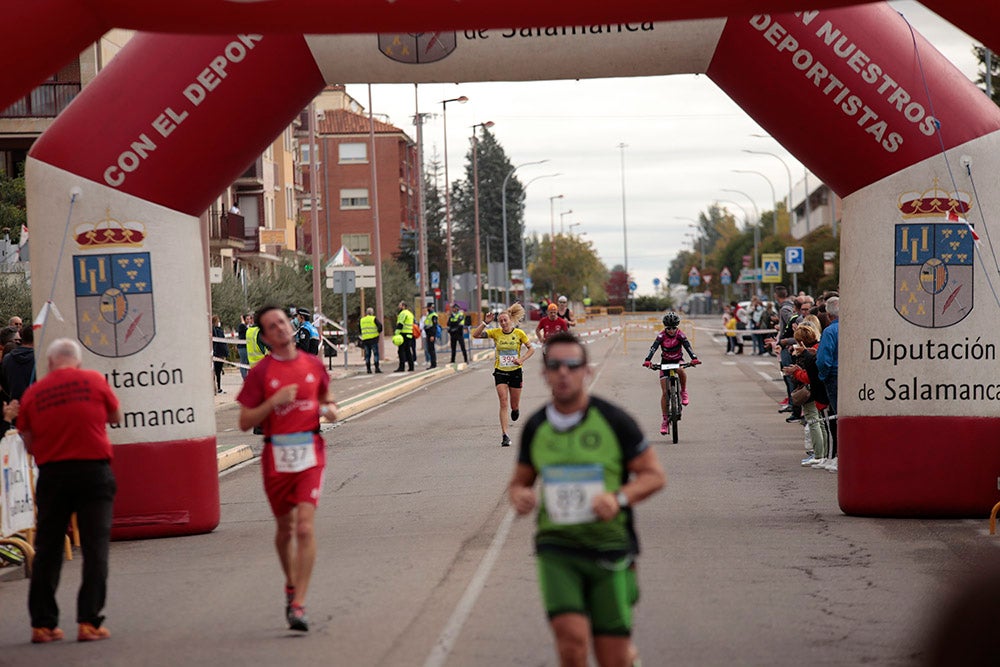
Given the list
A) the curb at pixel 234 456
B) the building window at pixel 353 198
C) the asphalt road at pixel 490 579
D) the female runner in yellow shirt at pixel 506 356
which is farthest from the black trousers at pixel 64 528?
the building window at pixel 353 198

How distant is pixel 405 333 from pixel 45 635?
106ft

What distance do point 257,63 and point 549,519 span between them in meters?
7.14

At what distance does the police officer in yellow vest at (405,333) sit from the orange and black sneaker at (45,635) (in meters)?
31.2

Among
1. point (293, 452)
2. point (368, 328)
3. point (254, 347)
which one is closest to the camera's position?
point (293, 452)

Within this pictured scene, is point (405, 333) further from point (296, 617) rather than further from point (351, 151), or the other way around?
point (351, 151)

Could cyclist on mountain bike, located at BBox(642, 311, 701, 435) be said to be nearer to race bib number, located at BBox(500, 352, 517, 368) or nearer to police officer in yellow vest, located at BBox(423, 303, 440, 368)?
race bib number, located at BBox(500, 352, 517, 368)

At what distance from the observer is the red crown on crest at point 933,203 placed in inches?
501

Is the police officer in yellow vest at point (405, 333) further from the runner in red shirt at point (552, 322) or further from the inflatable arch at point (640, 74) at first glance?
the inflatable arch at point (640, 74)

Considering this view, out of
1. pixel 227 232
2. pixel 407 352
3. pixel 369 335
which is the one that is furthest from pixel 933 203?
pixel 227 232

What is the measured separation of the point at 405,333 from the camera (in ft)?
136

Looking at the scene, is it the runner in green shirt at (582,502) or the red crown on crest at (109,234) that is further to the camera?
the red crown on crest at (109,234)

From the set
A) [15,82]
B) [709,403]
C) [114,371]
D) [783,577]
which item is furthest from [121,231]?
[709,403]

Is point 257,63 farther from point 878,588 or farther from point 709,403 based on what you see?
point 709,403

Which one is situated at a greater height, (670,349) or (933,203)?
(933,203)
